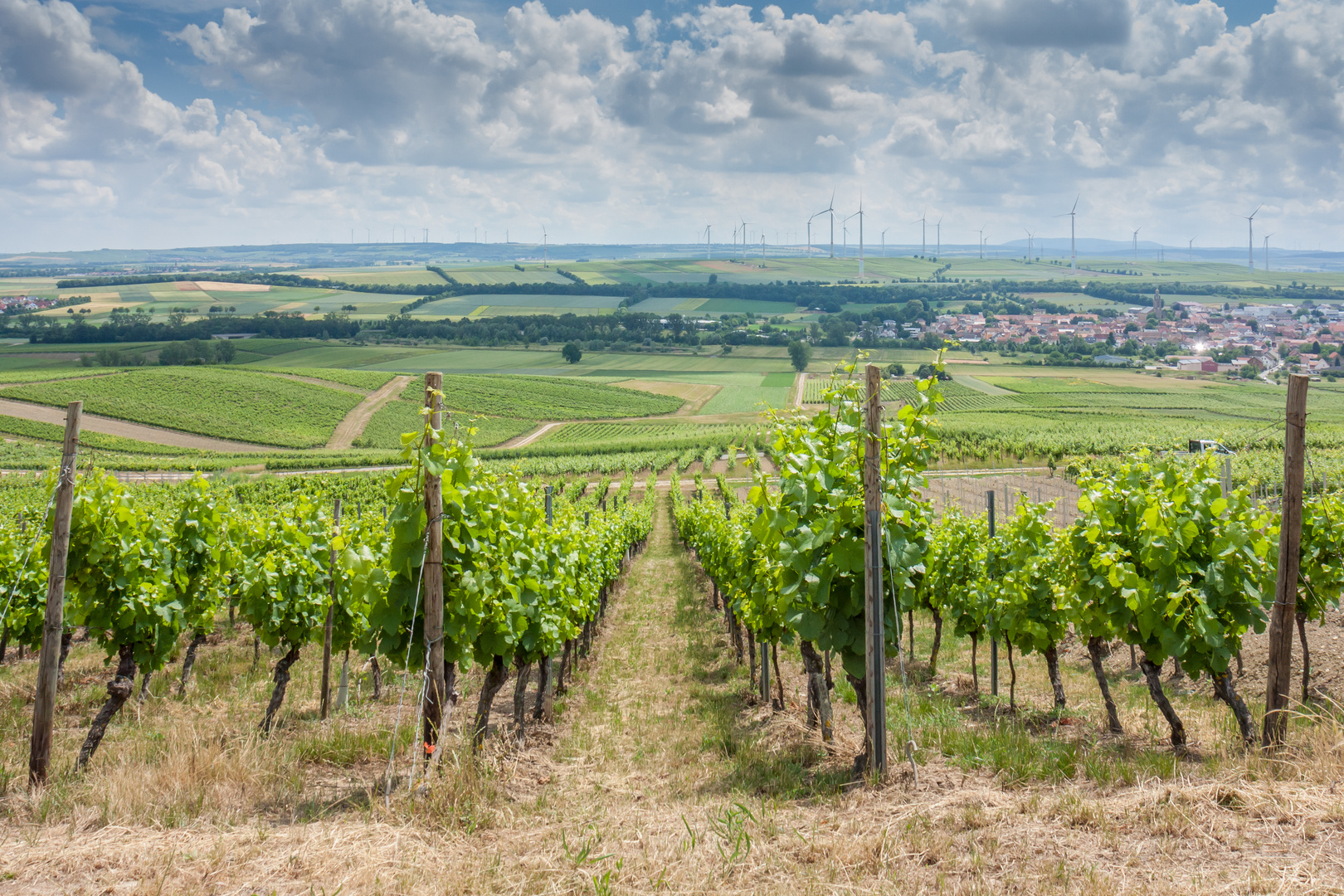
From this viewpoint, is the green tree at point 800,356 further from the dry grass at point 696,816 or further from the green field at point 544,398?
the dry grass at point 696,816

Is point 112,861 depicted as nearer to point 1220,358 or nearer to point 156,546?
point 156,546

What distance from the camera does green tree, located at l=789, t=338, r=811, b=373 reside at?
115m

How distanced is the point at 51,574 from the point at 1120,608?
1045 cm

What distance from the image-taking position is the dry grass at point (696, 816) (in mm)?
5051

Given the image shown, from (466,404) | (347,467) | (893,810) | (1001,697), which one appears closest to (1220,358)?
(466,404)

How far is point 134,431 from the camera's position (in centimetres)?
7412

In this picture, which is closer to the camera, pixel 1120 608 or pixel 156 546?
pixel 1120 608

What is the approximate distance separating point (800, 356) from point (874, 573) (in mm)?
112318

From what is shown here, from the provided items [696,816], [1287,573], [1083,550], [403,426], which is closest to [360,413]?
[403,426]

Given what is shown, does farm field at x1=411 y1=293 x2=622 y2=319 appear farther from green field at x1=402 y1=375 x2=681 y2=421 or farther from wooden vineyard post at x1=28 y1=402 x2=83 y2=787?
wooden vineyard post at x1=28 y1=402 x2=83 y2=787

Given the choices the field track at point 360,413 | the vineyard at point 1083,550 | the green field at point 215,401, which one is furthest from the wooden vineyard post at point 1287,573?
the green field at point 215,401

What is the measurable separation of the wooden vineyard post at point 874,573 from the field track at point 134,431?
255 ft

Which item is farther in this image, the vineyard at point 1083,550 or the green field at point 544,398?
the green field at point 544,398

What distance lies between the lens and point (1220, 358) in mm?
114750
